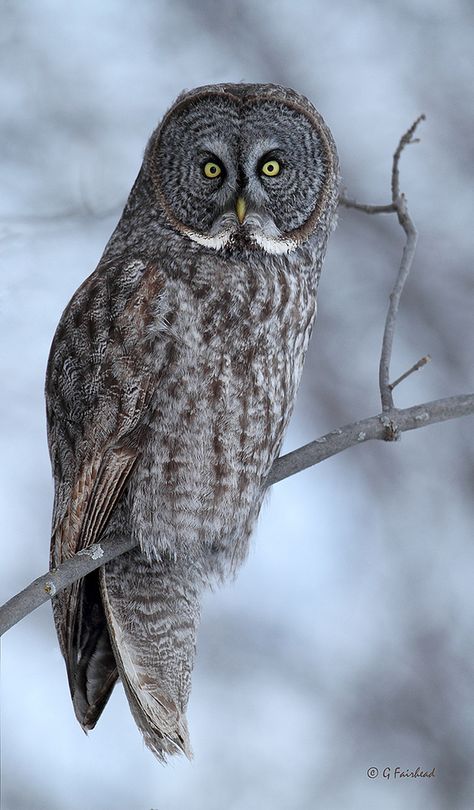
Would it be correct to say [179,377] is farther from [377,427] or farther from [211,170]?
[211,170]

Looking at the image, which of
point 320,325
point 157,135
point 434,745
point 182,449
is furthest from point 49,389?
point 434,745

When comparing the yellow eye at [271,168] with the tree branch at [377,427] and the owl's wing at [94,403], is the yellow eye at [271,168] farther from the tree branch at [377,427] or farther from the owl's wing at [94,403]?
the owl's wing at [94,403]

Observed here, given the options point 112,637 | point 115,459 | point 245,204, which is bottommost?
point 112,637

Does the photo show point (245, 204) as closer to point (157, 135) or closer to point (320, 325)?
point (157, 135)

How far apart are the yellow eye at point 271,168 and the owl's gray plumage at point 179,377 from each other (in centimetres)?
2

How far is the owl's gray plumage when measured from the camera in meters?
2.91

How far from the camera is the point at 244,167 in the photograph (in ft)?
10.0

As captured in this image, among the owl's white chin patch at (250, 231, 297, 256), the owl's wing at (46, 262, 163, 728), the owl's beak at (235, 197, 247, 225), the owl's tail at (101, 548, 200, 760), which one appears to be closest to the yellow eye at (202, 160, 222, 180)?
the owl's beak at (235, 197, 247, 225)

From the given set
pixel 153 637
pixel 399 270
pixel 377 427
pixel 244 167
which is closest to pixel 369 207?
pixel 399 270

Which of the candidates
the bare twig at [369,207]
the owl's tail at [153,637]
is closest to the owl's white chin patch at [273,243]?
the bare twig at [369,207]

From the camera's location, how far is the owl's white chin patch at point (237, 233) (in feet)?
9.91

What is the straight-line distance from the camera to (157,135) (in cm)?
327

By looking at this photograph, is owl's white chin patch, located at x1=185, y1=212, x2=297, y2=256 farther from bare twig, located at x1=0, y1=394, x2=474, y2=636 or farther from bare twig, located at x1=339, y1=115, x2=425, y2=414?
bare twig, located at x1=0, y1=394, x2=474, y2=636

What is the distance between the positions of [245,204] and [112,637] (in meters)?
1.37
